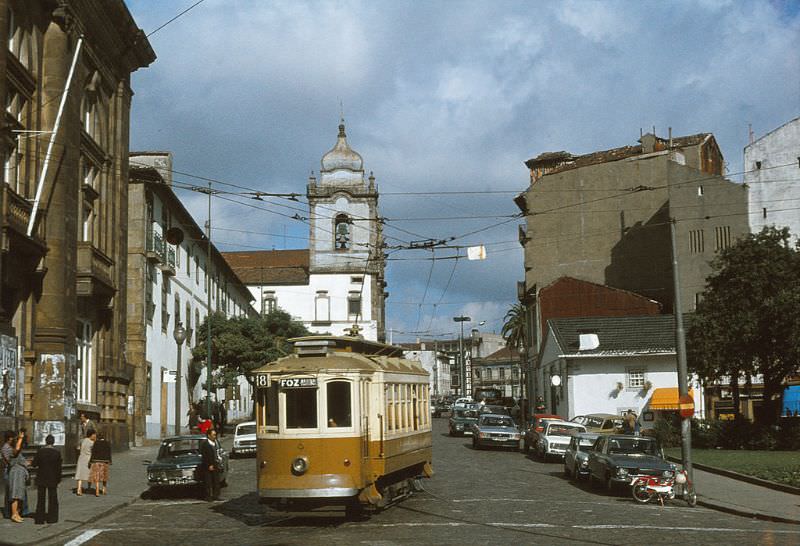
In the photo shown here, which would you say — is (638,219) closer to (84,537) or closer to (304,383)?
(304,383)

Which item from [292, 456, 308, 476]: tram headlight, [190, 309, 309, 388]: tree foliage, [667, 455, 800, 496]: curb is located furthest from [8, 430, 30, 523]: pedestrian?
[190, 309, 309, 388]: tree foliage

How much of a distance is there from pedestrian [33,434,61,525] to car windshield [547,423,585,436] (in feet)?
62.1

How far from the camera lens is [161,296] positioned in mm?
44094


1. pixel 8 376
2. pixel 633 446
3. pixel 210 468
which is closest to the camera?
pixel 210 468

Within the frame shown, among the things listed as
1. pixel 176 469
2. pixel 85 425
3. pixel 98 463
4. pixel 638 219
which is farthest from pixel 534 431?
pixel 638 219

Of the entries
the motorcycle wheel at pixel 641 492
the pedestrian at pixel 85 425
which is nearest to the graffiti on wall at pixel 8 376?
the pedestrian at pixel 85 425

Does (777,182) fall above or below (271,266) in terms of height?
below

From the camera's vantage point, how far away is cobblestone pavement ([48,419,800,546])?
14.4 m

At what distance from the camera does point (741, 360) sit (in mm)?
34094

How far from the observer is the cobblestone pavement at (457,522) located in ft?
47.2

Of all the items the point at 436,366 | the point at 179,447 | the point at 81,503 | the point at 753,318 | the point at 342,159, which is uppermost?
the point at 342,159

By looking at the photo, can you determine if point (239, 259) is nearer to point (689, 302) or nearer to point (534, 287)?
point (534, 287)

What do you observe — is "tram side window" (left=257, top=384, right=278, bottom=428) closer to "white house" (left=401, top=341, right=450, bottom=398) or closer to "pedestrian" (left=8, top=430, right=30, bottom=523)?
"pedestrian" (left=8, top=430, right=30, bottom=523)

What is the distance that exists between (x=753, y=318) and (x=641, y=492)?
51.5 ft
